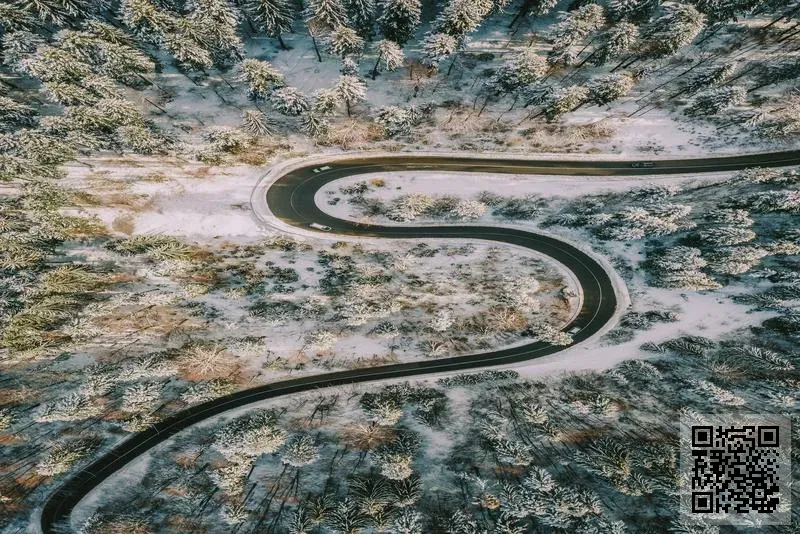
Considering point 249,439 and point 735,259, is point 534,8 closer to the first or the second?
point 735,259

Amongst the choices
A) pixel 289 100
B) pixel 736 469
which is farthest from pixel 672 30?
pixel 736 469

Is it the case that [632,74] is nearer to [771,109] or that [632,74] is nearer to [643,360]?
[771,109]

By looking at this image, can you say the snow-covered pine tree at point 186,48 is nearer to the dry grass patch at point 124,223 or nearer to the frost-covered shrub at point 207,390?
the dry grass patch at point 124,223

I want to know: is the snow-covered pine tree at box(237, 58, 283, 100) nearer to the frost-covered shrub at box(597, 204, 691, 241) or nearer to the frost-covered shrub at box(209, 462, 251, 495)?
the frost-covered shrub at box(209, 462, 251, 495)

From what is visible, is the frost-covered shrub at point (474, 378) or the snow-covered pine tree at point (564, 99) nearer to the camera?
the frost-covered shrub at point (474, 378)

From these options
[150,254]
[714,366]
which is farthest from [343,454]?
[714,366]

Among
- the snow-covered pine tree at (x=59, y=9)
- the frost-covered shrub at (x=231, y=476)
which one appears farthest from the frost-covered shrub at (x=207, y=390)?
the snow-covered pine tree at (x=59, y=9)
